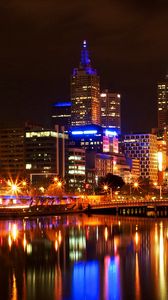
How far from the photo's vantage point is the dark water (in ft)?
137

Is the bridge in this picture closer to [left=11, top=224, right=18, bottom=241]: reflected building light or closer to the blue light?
[left=11, top=224, right=18, bottom=241]: reflected building light

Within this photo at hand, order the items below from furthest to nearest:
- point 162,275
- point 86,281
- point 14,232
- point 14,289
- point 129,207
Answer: point 129,207
point 14,232
point 162,275
point 86,281
point 14,289

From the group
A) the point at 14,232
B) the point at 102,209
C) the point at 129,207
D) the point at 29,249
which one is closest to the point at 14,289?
the point at 29,249

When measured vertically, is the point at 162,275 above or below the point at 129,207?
below

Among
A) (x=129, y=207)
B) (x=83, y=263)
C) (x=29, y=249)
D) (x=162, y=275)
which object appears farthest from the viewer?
(x=129, y=207)

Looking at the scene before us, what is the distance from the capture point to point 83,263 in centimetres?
5297

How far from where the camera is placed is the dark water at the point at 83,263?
41719mm

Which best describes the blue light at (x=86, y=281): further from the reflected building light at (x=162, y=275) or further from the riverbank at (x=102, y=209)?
the riverbank at (x=102, y=209)

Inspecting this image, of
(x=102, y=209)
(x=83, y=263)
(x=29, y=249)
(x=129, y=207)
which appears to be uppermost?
(x=129, y=207)

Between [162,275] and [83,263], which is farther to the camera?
[83,263]

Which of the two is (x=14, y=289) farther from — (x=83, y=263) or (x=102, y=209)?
(x=102, y=209)

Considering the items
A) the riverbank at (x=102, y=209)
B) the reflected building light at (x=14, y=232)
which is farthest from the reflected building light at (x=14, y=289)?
the riverbank at (x=102, y=209)

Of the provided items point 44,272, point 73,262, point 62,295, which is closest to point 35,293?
point 62,295

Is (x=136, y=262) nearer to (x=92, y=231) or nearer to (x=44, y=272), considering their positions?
(x=44, y=272)
